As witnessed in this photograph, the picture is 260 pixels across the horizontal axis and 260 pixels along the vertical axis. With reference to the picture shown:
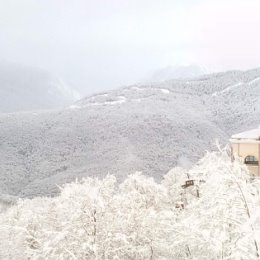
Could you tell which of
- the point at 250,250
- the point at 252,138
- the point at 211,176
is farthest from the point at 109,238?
the point at 252,138

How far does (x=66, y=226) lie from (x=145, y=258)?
12.9ft

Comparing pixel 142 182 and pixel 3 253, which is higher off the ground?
pixel 142 182

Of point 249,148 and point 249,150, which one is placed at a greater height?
point 249,148

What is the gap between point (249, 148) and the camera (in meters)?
42.4

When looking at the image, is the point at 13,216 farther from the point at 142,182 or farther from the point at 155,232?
the point at 155,232

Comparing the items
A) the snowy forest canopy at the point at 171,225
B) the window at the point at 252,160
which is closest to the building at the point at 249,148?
the window at the point at 252,160

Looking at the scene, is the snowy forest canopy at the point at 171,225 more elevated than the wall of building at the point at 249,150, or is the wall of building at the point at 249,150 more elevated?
the wall of building at the point at 249,150

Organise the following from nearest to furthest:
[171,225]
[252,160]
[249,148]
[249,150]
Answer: [171,225], [252,160], [249,150], [249,148]

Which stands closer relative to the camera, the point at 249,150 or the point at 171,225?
the point at 171,225

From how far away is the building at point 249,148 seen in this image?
136 feet

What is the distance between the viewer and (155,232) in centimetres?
1878

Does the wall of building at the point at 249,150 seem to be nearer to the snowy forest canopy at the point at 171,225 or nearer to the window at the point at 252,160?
the window at the point at 252,160

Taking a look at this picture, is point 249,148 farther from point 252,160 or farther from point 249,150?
point 252,160

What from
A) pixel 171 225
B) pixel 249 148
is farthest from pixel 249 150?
pixel 171 225
